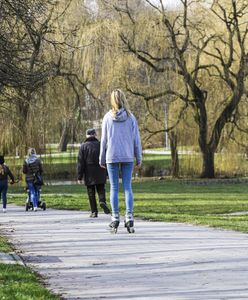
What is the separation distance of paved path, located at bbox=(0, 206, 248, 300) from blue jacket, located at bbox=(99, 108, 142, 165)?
4.08 feet

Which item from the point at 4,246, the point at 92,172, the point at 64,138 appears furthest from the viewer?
the point at 64,138

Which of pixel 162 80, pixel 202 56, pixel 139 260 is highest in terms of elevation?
pixel 202 56

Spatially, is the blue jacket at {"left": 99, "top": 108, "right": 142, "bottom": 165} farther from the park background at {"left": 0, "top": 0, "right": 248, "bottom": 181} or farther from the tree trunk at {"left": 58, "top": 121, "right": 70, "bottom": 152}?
the tree trunk at {"left": 58, "top": 121, "right": 70, "bottom": 152}

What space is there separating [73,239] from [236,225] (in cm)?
372

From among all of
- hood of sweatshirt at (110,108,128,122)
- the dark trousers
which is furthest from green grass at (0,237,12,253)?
the dark trousers

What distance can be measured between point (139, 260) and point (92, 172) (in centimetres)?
792

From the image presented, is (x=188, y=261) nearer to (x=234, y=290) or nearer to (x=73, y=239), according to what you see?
(x=234, y=290)

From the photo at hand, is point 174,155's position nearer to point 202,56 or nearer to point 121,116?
point 202,56

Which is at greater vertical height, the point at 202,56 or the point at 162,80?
the point at 202,56

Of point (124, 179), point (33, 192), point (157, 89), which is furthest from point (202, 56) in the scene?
point (124, 179)

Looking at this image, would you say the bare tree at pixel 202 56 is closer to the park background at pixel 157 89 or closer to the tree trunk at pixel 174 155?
the park background at pixel 157 89

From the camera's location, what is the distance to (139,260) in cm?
978

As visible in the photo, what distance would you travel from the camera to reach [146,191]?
32375 mm

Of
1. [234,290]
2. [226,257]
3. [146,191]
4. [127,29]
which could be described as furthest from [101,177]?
[127,29]
